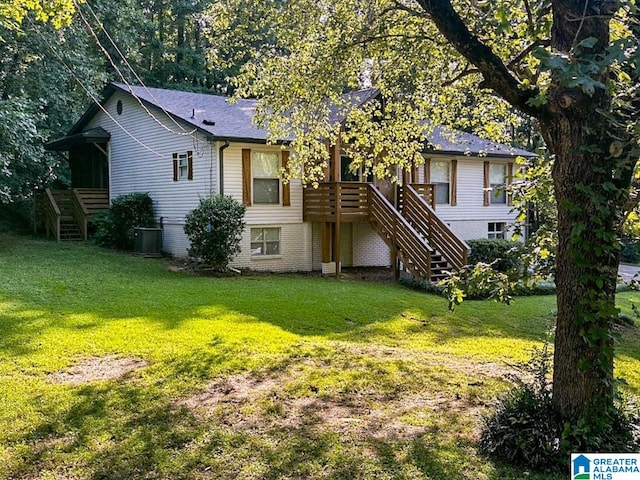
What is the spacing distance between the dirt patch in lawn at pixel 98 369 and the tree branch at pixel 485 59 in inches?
166

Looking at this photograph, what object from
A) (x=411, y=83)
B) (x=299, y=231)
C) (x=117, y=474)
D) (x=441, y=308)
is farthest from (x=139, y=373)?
(x=299, y=231)

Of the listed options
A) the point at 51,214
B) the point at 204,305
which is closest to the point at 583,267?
the point at 204,305

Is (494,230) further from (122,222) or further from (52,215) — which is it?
(52,215)

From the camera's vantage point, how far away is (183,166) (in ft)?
50.6

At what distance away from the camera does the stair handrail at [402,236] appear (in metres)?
13.4

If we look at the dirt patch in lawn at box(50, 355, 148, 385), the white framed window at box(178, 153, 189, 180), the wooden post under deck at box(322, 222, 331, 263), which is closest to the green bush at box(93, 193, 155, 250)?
the white framed window at box(178, 153, 189, 180)

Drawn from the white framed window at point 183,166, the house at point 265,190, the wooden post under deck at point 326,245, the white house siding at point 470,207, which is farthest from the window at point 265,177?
the white house siding at point 470,207

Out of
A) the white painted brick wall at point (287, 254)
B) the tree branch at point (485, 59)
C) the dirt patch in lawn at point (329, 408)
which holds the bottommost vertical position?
the dirt patch in lawn at point (329, 408)

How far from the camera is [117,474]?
3.50m

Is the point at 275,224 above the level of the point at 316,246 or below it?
above

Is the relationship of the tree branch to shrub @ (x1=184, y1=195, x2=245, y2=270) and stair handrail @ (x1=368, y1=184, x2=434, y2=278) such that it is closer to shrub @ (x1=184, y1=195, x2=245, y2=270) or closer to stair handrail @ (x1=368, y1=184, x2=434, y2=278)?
shrub @ (x1=184, y1=195, x2=245, y2=270)

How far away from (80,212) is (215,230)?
723 cm

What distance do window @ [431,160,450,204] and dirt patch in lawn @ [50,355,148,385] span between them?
559 inches

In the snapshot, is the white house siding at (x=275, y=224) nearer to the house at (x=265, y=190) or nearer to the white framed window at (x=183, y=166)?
the house at (x=265, y=190)
